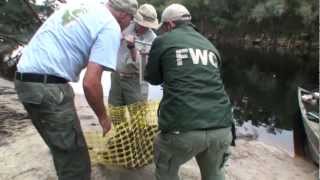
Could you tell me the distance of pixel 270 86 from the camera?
949 inches

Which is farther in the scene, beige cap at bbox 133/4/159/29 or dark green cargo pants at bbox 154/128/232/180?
beige cap at bbox 133/4/159/29

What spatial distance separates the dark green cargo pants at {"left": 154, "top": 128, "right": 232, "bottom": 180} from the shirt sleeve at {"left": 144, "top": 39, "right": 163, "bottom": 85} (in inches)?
18.3

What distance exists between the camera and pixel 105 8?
13.1 feet

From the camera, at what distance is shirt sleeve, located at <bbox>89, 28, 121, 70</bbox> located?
12.5ft

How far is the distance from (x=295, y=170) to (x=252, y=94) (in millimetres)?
13078

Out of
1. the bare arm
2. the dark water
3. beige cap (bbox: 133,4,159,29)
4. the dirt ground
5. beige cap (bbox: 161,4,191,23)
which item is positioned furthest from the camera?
the dark water

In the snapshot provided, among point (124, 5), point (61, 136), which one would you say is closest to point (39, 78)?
point (61, 136)


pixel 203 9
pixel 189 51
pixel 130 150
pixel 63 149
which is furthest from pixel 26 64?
pixel 203 9

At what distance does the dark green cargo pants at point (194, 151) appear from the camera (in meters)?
4.12

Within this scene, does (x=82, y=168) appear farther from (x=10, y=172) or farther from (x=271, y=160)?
(x=271, y=160)

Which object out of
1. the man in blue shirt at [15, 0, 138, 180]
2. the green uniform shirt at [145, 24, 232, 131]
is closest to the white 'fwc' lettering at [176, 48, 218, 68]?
the green uniform shirt at [145, 24, 232, 131]

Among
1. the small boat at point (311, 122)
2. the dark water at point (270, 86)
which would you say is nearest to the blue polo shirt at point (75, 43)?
the small boat at point (311, 122)

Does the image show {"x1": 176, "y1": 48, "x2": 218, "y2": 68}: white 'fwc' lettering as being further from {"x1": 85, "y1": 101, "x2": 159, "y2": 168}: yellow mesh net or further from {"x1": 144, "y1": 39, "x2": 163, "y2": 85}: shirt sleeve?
{"x1": 85, "y1": 101, "x2": 159, "y2": 168}: yellow mesh net

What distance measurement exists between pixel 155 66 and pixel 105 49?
601mm
